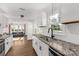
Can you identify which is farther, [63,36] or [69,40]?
[63,36]

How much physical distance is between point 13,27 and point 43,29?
1.33 meters

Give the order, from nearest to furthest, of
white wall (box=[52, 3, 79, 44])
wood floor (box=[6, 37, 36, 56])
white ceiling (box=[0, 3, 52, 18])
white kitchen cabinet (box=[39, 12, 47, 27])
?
white wall (box=[52, 3, 79, 44]) → white ceiling (box=[0, 3, 52, 18]) → wood floor (box=[6, 37, 36, 56]) → white kitchen cabinet (box=[39, 12, 47, 27])

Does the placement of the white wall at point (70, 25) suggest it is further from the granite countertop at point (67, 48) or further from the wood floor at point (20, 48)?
the wood floor at point (20, 48)

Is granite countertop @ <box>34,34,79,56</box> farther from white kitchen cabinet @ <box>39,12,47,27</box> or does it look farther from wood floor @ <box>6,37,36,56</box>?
white kitchen cabinet @ <box>39,12,47,27</box>

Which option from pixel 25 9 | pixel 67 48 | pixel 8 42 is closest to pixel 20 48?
pixel 8 42

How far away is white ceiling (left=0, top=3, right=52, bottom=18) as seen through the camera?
2616 mm

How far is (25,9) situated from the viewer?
2.89 meters

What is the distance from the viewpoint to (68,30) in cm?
206

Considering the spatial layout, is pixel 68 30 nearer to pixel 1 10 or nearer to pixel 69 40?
pixel 69 40

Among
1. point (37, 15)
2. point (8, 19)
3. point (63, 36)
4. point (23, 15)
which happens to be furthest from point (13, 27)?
point (63, 36)

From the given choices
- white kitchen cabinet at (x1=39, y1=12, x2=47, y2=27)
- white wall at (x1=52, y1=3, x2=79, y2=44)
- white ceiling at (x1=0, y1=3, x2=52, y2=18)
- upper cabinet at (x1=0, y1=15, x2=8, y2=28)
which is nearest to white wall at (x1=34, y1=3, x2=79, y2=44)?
white wall at (x1=52, y1=3, x2=79, y2=44)

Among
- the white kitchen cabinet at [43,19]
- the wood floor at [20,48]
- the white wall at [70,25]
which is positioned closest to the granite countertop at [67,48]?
the white wall at [70,25]

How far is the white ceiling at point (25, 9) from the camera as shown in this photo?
2616 mm

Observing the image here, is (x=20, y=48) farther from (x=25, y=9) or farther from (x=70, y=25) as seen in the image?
(x=70, y=25)
